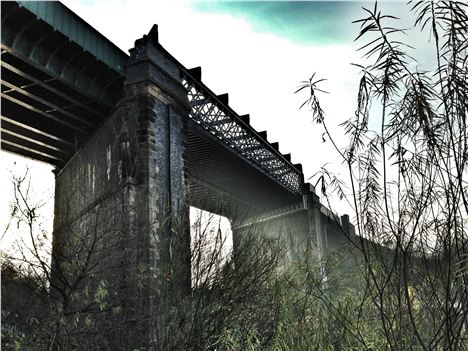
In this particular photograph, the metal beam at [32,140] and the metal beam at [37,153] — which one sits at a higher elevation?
the metal beam at [37,153]

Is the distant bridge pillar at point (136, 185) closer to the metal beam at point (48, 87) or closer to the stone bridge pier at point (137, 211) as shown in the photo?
the stone bridge pier at point (137, 211)

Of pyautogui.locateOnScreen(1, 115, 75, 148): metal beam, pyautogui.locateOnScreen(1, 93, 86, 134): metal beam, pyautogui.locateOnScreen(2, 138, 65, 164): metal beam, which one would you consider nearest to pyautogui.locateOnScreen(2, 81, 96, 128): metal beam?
pyautogui.locateOnScreen(1, 93, 86, 134): metal beam

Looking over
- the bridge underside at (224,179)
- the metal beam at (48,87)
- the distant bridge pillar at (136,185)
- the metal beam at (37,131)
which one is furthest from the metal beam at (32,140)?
the bridge underside at (224,179)

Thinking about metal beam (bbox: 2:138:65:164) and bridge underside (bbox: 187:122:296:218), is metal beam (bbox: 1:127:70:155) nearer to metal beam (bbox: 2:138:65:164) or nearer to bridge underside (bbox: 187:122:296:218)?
metal beam (bbox: 2:138:65:164)

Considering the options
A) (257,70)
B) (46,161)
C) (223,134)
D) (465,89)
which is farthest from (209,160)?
(465,89)

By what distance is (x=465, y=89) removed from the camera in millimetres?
2814

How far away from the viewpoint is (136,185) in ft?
36.2

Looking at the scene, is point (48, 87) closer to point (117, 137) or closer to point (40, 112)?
point (40, 112)

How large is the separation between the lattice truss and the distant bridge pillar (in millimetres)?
1513

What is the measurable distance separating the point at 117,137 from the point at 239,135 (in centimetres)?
674

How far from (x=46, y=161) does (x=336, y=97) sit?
1465 cm

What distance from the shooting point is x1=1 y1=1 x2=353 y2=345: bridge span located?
29.8ft

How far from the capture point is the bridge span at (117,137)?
29.8ft

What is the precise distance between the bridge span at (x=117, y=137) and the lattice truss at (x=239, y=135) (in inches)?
2.7
